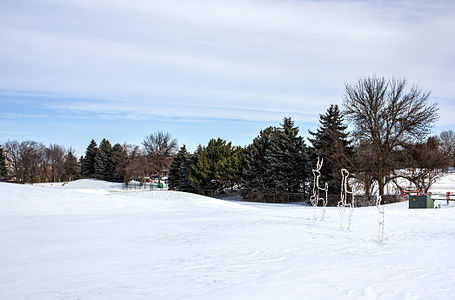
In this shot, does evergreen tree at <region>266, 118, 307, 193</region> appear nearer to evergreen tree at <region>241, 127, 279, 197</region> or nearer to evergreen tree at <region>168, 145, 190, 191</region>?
evergreen tree at <region>241, 127, 279, 197</region>

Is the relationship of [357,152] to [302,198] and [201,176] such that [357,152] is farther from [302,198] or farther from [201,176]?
[201,176]

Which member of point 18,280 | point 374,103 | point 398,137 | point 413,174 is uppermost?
point 374,103

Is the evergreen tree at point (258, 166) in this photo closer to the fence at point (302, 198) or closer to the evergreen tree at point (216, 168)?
the fence at point (302, 198)

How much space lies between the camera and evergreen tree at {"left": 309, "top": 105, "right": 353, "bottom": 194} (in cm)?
3266

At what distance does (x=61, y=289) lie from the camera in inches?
227

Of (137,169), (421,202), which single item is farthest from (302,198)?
(137,169)

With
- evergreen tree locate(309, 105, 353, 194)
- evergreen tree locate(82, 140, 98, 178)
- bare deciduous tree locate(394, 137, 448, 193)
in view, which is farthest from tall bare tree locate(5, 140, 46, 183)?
bare deciduous tree locate(394, 137, 448, 193)

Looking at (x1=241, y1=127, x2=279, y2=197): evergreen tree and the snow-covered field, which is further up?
(x1=241, y1=127, x2=279, y2=197): evergreen tree

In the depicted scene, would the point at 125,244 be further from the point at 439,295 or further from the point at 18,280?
the point at 439,295

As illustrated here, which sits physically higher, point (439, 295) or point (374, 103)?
point (374, 103)

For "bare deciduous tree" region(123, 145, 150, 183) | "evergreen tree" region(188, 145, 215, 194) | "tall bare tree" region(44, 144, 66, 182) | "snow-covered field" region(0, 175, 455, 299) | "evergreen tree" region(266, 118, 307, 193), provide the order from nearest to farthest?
"snow-covered field" region(0, 175, 455, 299), "evergreen tree" region(266, 118, 307, 193), "evergreen tree" region(188, 145, 215, 194), "bare deciduous tree" region(123, 145, 150, 183), "tall bare tree" region(44, 144, 66, 182)

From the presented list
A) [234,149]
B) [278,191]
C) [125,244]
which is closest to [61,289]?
[125,244]

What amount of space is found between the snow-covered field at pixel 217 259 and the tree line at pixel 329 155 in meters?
17.6

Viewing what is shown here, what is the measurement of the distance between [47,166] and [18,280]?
83.6 m
